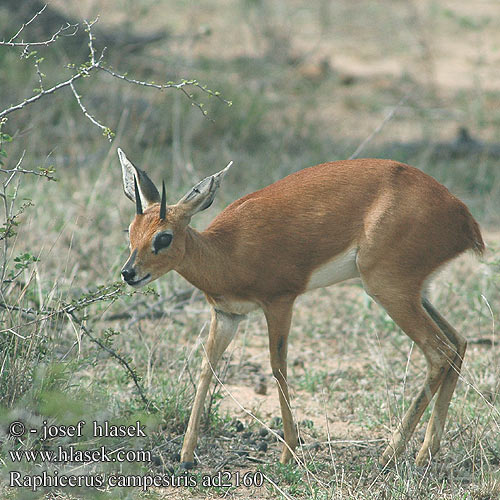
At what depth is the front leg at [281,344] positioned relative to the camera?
162 inches

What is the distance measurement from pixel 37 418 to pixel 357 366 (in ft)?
8.17

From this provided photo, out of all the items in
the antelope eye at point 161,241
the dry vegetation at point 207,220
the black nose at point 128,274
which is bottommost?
the dry vegetation at point 207,220

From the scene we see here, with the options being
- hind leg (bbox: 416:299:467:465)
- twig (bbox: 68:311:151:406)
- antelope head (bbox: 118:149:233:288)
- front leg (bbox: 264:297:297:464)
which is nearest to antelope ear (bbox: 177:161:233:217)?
antelope head (bbox: 118:149:233:288)

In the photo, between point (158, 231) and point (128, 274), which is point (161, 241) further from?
point (128, 274)

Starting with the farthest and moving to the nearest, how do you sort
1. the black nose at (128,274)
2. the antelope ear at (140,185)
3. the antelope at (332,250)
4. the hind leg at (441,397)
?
the hind leg at (441,397) → the antelope at (332,250) → the antelope ear at (140,185) → the black nose at (128,274)

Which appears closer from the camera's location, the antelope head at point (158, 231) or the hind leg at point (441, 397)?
the antelope head at point (158, 231)

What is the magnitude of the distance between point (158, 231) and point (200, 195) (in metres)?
0.25

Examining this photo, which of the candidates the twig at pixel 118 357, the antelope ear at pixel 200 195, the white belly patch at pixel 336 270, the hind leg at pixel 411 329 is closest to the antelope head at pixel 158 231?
the antelope ear at pixel 200 195

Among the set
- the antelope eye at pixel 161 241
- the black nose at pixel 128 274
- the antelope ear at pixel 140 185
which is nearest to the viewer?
the black nose at pixel 128 274

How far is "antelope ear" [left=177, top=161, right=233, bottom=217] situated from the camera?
12.5 feet

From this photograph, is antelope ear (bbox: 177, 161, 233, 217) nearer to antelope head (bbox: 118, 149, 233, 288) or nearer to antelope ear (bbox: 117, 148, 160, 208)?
antelope head (bbox: 118, 149, 233, 288)

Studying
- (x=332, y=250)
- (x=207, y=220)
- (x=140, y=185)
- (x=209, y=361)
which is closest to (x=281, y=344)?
(x=209, y=361)

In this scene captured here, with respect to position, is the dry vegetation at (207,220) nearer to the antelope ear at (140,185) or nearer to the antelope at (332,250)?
the antelope at (332,250)

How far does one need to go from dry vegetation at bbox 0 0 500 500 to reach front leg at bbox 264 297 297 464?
Answer: 0.65 ft
